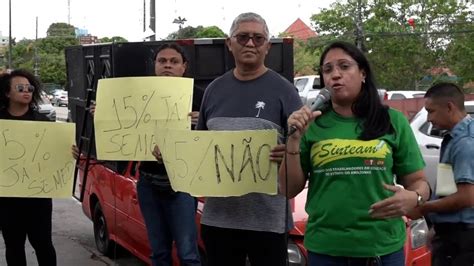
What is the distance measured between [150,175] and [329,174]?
167 cm

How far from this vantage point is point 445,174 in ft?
12.2

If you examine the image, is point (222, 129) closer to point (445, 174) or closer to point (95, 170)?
point (445, 174)

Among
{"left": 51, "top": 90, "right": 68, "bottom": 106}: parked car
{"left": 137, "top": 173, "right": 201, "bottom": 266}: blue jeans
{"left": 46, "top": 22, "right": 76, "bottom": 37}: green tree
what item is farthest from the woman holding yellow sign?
{"left": 46, "top": 22, "right": 76, "bottom": 37}: green tree

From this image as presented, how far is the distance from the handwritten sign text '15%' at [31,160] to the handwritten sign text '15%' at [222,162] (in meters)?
1.31

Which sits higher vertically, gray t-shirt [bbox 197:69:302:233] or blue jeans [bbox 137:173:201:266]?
gray t-shirt [bbox 197:69:302:233]

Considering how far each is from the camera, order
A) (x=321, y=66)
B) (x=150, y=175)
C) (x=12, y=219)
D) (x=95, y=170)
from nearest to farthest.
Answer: (x=321, y=66) < (x=150, y=175) < (x=12, y=219) < (x=95, y=170)

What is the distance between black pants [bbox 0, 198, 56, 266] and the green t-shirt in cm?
243

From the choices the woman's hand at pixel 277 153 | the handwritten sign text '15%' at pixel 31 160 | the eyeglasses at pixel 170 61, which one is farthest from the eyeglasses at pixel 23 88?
the woman's hand at pixel 277 153

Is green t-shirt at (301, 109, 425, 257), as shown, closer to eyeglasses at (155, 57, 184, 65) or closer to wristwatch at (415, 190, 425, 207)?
wristwatch at (415, 190, 425, 207)

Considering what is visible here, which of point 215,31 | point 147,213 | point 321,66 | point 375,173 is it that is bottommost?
point 147,213

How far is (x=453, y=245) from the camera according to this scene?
12.3ft

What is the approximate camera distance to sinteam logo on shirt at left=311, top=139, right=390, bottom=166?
2721 millimetres

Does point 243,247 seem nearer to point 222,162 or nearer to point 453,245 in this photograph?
point 222,162

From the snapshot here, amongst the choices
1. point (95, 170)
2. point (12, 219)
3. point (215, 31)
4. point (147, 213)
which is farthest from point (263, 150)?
point (215, 31)
